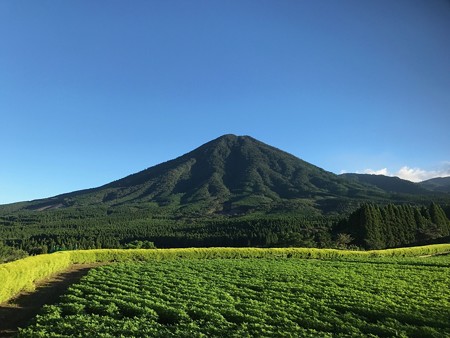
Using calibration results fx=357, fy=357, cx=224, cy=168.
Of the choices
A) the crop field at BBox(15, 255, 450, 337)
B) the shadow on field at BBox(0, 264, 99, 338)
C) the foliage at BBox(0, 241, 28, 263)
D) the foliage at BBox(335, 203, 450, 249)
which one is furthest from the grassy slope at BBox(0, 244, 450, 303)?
the foliage at BBox(0, 241, 28, 263)

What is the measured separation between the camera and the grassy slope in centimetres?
2461

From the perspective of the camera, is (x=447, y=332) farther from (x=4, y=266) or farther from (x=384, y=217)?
(x=384, y=217)

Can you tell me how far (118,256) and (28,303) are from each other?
24022 mm

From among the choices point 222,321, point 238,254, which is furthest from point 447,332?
point 238,254

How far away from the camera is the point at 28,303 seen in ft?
76.2

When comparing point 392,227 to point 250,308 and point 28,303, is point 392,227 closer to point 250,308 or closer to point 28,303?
point 250,308

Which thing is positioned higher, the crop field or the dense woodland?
the crop field

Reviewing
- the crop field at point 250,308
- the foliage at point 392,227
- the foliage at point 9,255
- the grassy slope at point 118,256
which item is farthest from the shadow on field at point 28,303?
the foliage at point 392,227

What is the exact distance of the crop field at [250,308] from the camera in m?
13.9

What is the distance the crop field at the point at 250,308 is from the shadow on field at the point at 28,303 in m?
1.83

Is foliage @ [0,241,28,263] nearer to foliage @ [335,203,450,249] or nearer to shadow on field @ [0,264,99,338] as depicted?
shadow on field @ [0,264,99,338]

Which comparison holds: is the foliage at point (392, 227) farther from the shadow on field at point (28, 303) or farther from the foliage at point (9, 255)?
the foliage at point (9, 255)

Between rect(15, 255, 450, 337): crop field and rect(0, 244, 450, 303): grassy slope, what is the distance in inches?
169

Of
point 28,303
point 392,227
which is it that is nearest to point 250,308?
point 28,303
